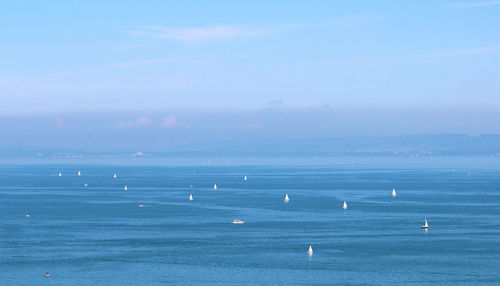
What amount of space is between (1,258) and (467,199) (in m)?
125

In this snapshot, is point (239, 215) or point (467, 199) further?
point (467, 199)

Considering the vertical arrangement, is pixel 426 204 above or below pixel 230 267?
above

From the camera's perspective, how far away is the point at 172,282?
84688 millimetres

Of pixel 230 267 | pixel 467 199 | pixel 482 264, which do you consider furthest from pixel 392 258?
pixel 467 199

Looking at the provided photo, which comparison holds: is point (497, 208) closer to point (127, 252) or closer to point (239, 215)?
point (239, 215)

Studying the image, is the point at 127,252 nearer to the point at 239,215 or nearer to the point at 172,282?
the point at 172,282

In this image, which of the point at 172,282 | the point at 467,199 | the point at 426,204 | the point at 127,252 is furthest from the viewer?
the point at 467,199

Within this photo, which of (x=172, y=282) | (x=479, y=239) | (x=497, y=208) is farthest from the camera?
(x=497, y=208)

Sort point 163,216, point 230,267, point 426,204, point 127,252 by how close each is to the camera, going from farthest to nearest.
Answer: point 426,204 < point 163,216 < point 127,252 < point 230,267

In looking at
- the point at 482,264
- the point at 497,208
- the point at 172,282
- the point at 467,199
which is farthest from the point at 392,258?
the point at 467,199

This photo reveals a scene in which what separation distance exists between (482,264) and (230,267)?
30.4 metres

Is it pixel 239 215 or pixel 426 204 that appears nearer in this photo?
pixel 239 215

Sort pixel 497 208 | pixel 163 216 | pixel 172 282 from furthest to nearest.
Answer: pixel 497 208 < pixel 163 216 < pixel 172 282

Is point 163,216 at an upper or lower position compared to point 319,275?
upper
